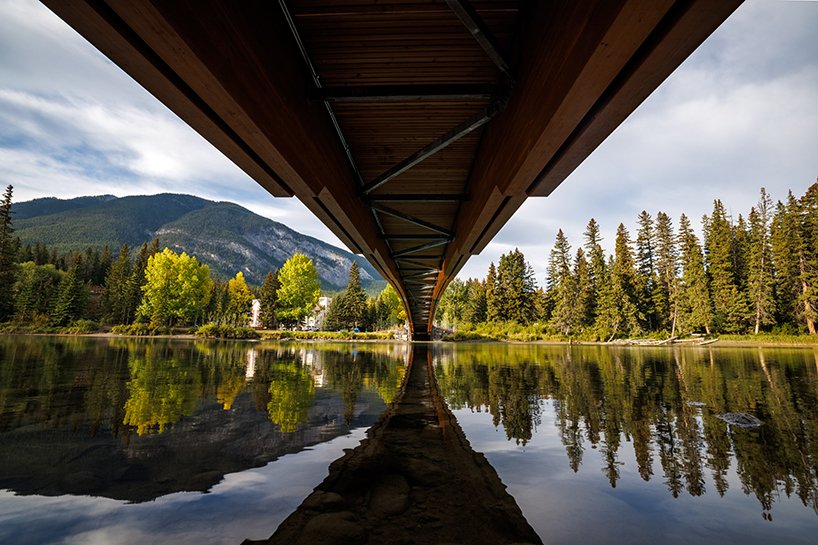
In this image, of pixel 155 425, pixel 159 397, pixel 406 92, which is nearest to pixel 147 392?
pixel 159 397

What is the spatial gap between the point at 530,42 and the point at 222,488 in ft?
17.3

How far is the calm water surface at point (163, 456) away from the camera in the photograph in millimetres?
2891

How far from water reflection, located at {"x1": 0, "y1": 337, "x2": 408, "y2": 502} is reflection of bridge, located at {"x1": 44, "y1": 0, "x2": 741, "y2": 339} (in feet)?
11.4

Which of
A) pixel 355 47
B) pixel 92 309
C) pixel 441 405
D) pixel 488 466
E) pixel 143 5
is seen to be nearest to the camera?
pixel 143 5

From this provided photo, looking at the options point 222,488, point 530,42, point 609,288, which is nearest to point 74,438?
point 222,488

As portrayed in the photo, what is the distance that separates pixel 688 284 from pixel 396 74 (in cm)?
6286

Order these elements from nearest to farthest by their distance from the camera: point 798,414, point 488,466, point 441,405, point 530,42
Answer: point 530,42, point 488,466, point 798,414, point 441,405

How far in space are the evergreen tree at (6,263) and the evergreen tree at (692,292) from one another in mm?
97553

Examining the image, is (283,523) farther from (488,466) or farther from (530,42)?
(530,42)

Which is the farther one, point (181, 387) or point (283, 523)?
point (181, 387)

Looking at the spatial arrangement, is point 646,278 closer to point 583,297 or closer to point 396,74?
point 583,297

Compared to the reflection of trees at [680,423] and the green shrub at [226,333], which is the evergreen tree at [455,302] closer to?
the green shrub at [226,333]

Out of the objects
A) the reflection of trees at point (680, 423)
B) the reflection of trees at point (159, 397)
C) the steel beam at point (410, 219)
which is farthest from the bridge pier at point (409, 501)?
the steel beam at point (410, 219)

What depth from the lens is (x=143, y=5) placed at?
196cm
